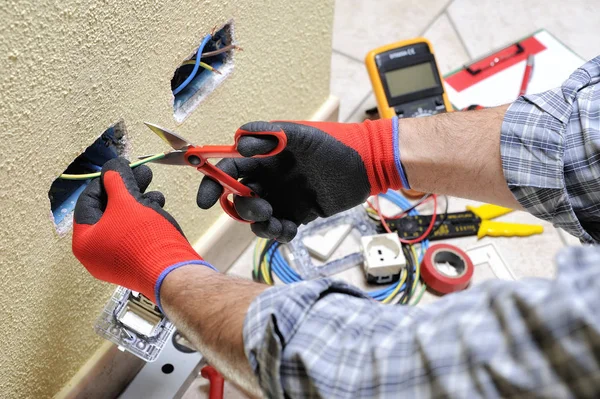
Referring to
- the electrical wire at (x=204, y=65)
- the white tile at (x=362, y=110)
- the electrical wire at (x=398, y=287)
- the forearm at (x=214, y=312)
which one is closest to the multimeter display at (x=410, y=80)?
the white tile at (x=362, y=110)

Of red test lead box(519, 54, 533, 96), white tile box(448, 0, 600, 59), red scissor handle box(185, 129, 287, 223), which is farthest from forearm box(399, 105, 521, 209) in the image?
white tile box(448, 0, 600, 59)

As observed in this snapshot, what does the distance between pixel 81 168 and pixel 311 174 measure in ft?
0.95

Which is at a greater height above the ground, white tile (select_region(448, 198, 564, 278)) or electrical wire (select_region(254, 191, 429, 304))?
electrical wire (select_region(254, 191, 429, 304))

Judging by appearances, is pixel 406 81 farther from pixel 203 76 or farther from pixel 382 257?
pixel 203 76

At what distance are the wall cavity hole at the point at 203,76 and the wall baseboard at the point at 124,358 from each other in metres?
0.27

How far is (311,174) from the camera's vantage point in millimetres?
755

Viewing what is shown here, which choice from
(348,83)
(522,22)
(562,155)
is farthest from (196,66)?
(522,22)

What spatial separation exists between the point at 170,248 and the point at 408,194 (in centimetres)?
64

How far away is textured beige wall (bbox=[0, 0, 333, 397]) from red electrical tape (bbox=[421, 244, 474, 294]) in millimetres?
387

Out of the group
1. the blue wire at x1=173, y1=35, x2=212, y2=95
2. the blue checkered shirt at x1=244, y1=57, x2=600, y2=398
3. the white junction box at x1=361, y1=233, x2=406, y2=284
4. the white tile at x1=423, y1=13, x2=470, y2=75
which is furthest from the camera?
the white tile at x1=423, y1=13, x2=470, y2=75

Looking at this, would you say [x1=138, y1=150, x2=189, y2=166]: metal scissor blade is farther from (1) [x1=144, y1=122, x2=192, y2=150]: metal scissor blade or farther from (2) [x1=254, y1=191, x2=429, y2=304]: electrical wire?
(2) [x1=254, y1=191, x2=429, y2=304]: electrical wire

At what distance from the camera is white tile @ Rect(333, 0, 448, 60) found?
4.83 feet

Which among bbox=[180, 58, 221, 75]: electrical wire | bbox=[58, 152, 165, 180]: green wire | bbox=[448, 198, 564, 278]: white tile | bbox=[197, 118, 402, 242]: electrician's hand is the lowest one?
bbox=[448, 198, 564, 278]: white tile

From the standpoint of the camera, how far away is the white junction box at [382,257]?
102 cm
